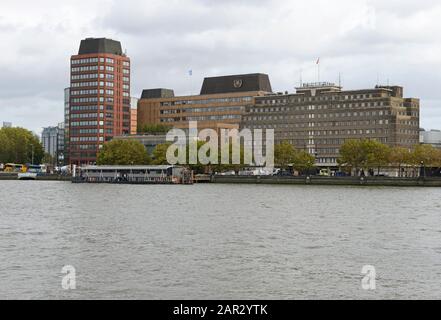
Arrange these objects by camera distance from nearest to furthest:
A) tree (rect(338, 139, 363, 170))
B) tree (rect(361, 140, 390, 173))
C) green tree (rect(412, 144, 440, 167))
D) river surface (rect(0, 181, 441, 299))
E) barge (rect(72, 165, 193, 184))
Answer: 1. river surface (rect(0, 181, 441, 299))
2. green tree (rect(412, 144, 440, 167))
3. tree (rect(361, 140, 390, 173))
4. tree (rect(338, 139, 363, 170))
5. barge (rect(72, 165, 193, 184))

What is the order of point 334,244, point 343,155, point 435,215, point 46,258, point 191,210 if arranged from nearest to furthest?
point 46,258, point 334,244, point 435,215, point 191,210, point 343,155

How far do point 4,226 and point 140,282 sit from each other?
1172 inches

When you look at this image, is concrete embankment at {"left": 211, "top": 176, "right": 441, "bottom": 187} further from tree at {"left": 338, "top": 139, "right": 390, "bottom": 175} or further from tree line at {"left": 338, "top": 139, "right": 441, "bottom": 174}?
tree line at {"left": 338, "top": 139, "right": 441, "bottom": 174}

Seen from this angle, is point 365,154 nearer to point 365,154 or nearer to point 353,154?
point 365,154

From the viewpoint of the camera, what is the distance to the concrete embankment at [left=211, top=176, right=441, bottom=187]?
16925cm

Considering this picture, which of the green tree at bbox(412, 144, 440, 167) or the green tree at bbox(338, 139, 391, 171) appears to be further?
the green tree at bbox(338, 139, 391, 171)

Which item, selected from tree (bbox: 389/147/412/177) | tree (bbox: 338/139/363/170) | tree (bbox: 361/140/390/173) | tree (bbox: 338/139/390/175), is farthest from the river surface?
tree (bbox: 338/139/363/170)

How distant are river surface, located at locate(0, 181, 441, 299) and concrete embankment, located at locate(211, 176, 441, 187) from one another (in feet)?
304

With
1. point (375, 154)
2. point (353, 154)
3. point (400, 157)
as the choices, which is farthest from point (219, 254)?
point (353, 154)

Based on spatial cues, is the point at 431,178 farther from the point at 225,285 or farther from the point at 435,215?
the point at 225,285
